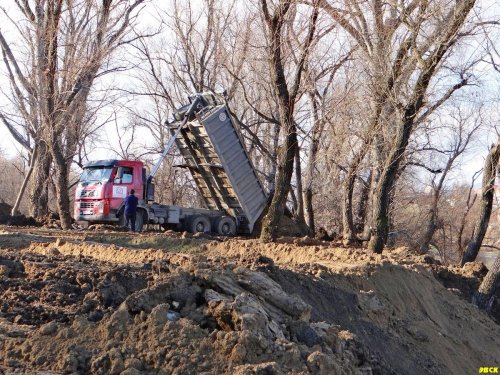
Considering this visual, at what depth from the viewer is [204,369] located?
465 cm

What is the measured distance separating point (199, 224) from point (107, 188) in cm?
356

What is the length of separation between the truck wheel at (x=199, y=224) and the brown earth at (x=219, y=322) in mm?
12605

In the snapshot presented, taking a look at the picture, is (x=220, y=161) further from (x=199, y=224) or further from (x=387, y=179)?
(x=387, y=179)

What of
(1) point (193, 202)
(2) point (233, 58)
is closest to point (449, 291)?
(2) point (233, 58)

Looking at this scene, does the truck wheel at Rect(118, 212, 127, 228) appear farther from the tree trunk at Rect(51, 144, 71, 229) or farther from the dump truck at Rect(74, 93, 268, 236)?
the tree trunk at Rect(51, 144, 71, 229)

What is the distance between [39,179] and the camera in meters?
25.5

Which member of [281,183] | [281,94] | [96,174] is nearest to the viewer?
[281,94]

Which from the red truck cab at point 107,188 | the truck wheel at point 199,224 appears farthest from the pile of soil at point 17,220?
the truck wheel at point 199,224

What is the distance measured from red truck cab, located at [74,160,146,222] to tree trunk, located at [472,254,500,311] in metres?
12.1

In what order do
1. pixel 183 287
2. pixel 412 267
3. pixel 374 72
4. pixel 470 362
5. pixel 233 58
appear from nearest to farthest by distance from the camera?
pixel 183 287
pixel 470 362
pixel 412 267
pixel 374 72
pixel 233 58

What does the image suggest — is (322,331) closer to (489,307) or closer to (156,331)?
(156,331)

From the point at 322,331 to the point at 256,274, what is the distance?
1166 millimetres

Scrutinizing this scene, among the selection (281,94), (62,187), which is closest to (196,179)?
(62,187)

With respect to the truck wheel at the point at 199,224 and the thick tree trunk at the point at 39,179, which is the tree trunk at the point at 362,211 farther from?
the thick tree trunk at the point at 39,179
